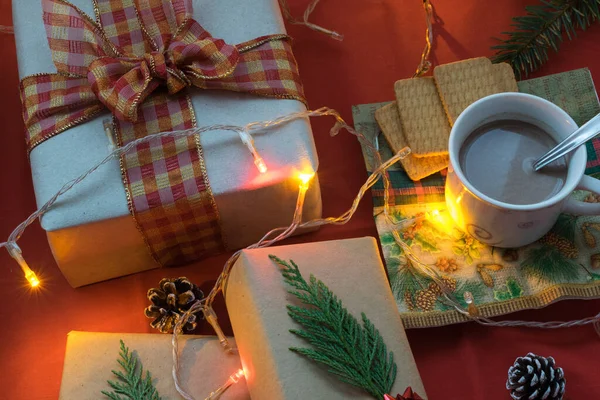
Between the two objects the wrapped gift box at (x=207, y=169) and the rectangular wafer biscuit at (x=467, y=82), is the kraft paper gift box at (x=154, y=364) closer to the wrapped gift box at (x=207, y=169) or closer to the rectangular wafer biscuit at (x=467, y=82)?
the wrapped gift box at (x=207, y=169)

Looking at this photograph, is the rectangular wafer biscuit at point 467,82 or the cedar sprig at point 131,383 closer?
the cedar sprig at point 131,383

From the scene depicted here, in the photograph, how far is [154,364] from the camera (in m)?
0.68

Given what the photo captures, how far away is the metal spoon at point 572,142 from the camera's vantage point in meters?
0.65

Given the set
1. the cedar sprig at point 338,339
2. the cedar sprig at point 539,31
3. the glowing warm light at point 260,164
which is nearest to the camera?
the cedar sprig at point 338,339

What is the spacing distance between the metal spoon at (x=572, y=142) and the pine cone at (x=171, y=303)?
0.37m

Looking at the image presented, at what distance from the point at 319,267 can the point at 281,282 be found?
0.04m

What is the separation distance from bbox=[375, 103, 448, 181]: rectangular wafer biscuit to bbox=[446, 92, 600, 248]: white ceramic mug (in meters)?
0.04

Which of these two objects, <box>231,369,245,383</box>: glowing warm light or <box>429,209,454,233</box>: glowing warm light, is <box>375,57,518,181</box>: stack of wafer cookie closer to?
<box>429,209,454,233</box>: glowing warm light

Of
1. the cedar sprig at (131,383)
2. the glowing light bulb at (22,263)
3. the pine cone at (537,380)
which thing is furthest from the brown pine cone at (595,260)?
the glowing light bulb at (22,263)

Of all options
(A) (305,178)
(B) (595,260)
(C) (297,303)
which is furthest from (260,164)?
(B) (595,260)

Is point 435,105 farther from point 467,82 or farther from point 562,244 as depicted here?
point 562,244

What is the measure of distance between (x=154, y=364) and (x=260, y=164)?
22 centimetres

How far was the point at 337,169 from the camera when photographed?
827 mm

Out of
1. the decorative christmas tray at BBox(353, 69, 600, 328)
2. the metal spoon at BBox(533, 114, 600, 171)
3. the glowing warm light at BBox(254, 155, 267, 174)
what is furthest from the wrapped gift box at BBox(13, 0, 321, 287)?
the metal spoon at BBox(533, 114, 600, 171)
